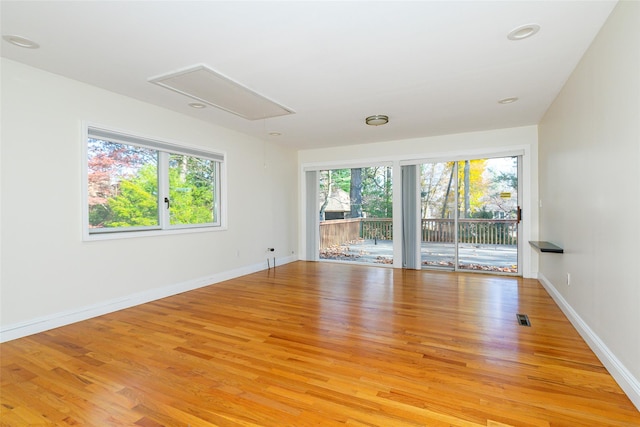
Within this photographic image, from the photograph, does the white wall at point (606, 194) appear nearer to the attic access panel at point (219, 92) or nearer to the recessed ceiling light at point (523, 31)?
the recessed ceiling light at point (523, 31)

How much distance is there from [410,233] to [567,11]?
415 cm

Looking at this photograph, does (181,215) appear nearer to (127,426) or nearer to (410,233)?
(127,426)

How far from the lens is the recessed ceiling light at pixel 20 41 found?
2.38 meters

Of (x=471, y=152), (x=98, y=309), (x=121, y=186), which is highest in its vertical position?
(x=471, y=152)

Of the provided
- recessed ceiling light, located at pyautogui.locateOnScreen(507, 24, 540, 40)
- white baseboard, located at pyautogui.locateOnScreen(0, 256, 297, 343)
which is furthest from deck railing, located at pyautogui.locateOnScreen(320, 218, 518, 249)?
recessed ceiling light, located at pyautogui.locateOnScreen(507, 24, 540, 40)

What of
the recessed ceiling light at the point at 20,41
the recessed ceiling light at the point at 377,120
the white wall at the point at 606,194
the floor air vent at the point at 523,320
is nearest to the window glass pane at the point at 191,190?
the recessed ceiling light at the point at 20,41

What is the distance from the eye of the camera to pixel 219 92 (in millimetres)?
3400

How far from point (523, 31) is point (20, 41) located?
12.2 feet

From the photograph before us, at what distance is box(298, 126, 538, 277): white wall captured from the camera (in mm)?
4984

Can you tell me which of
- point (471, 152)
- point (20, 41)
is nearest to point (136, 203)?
point (20, 41)

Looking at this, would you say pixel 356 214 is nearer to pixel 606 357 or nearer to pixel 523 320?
pixel 523 320

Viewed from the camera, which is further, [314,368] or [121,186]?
[121,186]

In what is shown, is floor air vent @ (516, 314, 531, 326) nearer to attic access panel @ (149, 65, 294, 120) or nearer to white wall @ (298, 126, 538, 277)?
white wall @ (298, 126, 538, 277)

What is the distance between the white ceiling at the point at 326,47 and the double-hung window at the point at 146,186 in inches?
24.5
